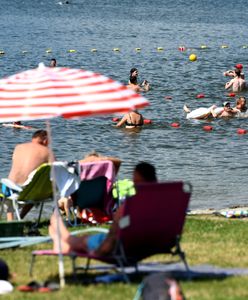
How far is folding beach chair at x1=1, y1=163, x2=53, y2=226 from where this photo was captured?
1249 cm

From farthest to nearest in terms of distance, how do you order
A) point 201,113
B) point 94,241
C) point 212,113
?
point 212,113 < point 201,113 < point 94,241

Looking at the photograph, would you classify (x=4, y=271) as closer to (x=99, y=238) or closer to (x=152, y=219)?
(x=99, y=238)

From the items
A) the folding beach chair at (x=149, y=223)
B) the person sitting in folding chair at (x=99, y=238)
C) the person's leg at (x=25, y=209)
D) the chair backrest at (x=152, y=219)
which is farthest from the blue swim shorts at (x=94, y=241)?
the person's leg at (x=25, y=209)

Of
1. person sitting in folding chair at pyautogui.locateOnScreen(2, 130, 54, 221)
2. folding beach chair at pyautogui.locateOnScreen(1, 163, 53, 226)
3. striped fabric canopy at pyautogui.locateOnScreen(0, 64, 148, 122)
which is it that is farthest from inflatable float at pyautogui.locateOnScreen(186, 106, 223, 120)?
striped fabric canopy at pyautogui.locateOnScreen(0, 64, 148, 122)

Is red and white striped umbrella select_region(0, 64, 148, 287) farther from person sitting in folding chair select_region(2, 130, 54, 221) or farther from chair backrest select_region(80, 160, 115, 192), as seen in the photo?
person sitting in folding chair select_region(2, 130, 54, 221)

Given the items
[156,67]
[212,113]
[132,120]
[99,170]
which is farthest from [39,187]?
[156,67]

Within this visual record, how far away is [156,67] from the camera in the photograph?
41.8 meters

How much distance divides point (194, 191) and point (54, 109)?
10668 mm

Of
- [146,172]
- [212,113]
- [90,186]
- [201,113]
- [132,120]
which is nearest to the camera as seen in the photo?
[146,172]

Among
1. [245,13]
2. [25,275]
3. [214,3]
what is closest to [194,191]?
[25,275]

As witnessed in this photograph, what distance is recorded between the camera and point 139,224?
8383mm

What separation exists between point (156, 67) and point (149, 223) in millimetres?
33580

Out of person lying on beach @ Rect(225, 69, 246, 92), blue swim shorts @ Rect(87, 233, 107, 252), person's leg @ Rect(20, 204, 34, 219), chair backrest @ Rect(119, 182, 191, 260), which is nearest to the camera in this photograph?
chair backrest @ Rect(119, 182, 191, 260)

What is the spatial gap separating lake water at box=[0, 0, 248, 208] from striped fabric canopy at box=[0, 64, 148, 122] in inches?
335
